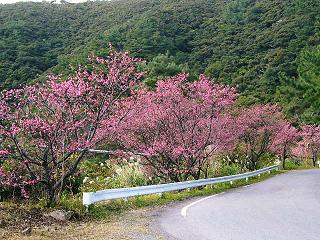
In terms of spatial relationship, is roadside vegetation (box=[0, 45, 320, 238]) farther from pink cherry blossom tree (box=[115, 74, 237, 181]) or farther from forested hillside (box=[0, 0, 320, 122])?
forested hillside (box=[0, 0, 320, 122])

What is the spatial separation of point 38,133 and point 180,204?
5668mm

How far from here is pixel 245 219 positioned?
10836 millimetres

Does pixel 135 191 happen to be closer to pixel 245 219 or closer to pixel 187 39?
pixel 245 219

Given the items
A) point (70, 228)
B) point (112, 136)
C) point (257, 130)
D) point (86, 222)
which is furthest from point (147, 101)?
point (257, 130)

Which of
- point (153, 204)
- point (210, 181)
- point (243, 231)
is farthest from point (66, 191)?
point (243, 231)

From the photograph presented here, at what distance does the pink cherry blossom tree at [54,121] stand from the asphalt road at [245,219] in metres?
3.06

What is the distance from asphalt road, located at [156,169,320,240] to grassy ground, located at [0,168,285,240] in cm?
65

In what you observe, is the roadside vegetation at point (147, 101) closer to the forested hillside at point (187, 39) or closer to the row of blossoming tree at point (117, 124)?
the row of blossoming tree at point (117, 124)

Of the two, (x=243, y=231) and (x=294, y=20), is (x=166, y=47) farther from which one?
(x=243, y=231)

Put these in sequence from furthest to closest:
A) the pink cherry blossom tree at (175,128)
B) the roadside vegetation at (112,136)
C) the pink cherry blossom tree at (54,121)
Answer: the pink cherry blossom tree at (175,128)
the roadside vegetation at (112,136)
the pink cherry blossom tree at (54,121)

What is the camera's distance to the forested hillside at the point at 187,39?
5753 centimetres

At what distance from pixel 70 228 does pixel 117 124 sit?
3.97m

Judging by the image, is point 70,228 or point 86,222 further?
point 86,222

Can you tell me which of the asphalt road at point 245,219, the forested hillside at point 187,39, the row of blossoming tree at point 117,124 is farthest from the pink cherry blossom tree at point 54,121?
the forested hillside at point 187,39
